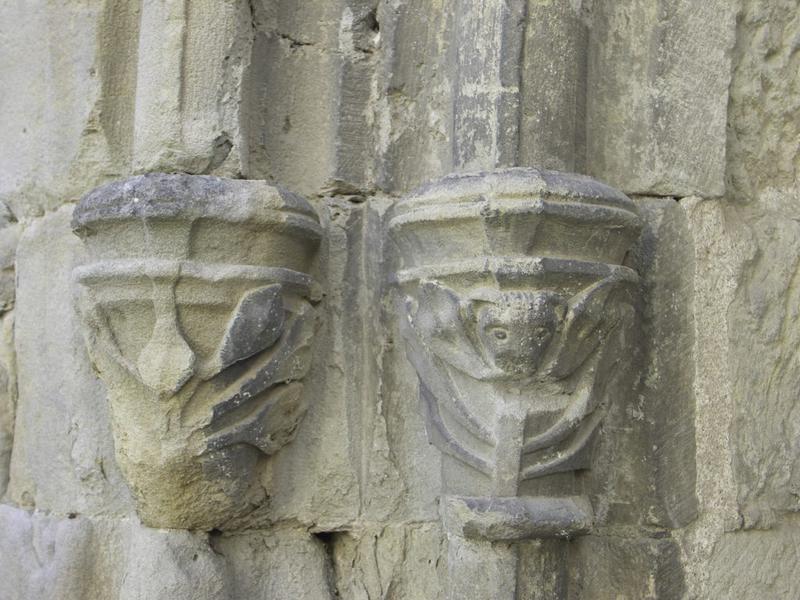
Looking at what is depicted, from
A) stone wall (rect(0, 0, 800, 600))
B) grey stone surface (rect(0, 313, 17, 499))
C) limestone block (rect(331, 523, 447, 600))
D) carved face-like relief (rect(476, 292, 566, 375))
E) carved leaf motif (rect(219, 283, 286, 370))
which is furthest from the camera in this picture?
grey stone surface (rect(0, 313, 17, 499))

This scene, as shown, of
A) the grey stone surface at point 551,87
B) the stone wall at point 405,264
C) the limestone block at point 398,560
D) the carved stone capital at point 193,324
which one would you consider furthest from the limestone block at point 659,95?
the limestone block at point 398,560

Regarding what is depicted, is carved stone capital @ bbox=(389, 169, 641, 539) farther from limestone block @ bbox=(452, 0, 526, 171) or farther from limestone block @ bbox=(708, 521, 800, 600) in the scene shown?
limestone block @ bbox=(708, 521, 800, 600)

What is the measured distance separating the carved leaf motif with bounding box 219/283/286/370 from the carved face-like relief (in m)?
0.35

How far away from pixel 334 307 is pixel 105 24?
2.31 ft

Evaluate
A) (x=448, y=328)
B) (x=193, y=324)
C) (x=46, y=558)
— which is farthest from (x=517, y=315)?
(x=46, y=558)

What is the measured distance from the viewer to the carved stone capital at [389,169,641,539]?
5.42 feet

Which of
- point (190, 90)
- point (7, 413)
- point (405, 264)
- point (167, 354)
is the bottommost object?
point (7, 413)

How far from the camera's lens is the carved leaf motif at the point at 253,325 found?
5.73ft

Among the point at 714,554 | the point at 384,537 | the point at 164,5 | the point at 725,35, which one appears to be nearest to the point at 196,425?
the point at 384,537

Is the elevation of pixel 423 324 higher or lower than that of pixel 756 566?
higher

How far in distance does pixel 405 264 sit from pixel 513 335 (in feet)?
0.93

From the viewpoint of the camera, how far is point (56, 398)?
2.08 m

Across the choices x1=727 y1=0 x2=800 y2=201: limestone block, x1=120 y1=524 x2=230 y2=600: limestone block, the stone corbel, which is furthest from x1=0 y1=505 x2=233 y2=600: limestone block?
x1=727 y1=0 x2=800 y2=201: limestone block

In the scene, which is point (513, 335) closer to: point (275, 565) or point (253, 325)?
point (253, 325)
